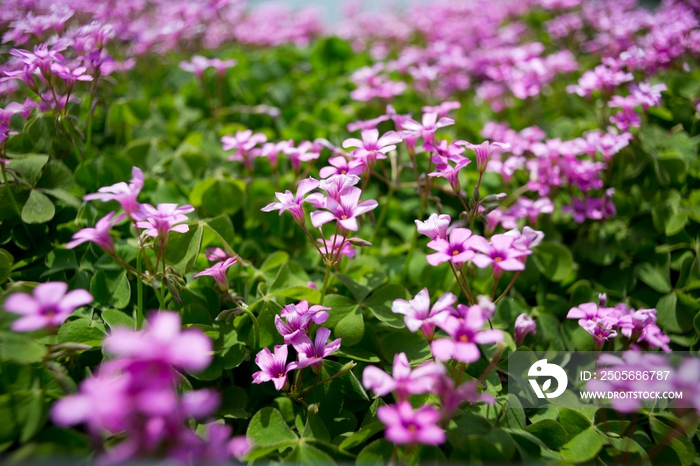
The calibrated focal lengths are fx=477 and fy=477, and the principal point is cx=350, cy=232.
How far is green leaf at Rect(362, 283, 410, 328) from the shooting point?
1404 mm

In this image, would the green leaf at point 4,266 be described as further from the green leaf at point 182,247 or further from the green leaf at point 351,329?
the green leaf at point 351,329

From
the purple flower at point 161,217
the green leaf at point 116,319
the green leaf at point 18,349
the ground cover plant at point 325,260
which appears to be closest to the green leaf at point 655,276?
the ground cover plant at point 325,260

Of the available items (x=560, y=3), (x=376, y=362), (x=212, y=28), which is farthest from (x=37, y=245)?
(x=560, y=3)

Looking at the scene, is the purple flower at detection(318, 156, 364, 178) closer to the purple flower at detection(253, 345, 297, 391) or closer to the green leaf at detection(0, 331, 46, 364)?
the purple flower at detection(253, 345, 297, 391)

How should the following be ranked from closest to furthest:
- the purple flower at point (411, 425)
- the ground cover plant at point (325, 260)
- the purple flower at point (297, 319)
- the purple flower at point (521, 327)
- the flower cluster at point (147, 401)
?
the flower cluster at point (147, 401)
the purple flower at point (411, 425)
the ground cover plant at point (325, 260)
the purple flower at point (297, 319)
the purple flower at point (521, 327)

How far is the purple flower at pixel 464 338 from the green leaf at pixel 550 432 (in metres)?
0.40

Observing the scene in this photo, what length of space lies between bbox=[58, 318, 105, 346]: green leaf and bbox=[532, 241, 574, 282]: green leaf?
143cm

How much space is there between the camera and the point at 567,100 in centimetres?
274

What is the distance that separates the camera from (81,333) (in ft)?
4.06

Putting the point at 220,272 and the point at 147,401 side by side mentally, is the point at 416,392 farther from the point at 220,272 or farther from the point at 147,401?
the point at 220,272

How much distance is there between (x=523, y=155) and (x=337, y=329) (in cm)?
133

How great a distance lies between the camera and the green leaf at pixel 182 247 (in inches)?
52.9

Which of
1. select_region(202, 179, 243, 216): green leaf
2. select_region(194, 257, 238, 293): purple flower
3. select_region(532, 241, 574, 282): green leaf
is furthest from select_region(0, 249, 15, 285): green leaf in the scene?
select_region(532, 241, 574, 282): green leaf

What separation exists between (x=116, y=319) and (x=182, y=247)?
256mm
